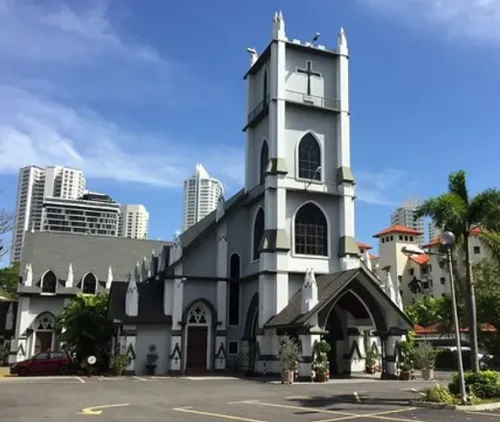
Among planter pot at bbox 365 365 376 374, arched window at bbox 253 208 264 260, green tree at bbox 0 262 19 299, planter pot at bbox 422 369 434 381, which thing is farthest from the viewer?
green tree at bbox 0 262 19 299

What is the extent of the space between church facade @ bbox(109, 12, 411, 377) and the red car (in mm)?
3171

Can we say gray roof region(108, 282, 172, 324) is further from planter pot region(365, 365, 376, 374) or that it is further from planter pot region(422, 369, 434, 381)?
planter pot region(422, 369, 434, 381)

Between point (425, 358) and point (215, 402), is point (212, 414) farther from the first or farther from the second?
point (425, 358)

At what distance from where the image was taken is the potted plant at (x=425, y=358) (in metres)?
28.8

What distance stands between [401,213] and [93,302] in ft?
468

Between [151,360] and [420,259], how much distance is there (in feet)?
218

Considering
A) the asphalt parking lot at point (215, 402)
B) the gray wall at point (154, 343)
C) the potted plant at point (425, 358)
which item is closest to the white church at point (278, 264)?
the gray wall at point (154, 343)

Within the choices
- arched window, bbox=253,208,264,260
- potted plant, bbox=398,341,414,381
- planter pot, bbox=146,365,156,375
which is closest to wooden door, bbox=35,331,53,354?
planter pot, bbox=146,365,156,375

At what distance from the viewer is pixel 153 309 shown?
33.6m

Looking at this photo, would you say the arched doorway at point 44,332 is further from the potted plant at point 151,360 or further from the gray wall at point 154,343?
the potted plant at point 151,360

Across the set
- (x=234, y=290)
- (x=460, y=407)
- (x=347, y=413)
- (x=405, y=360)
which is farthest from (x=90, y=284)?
(x=460, y=407)

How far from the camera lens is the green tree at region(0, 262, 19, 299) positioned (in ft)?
227

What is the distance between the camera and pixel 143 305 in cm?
3362

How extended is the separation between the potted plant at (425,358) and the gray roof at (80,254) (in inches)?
994
